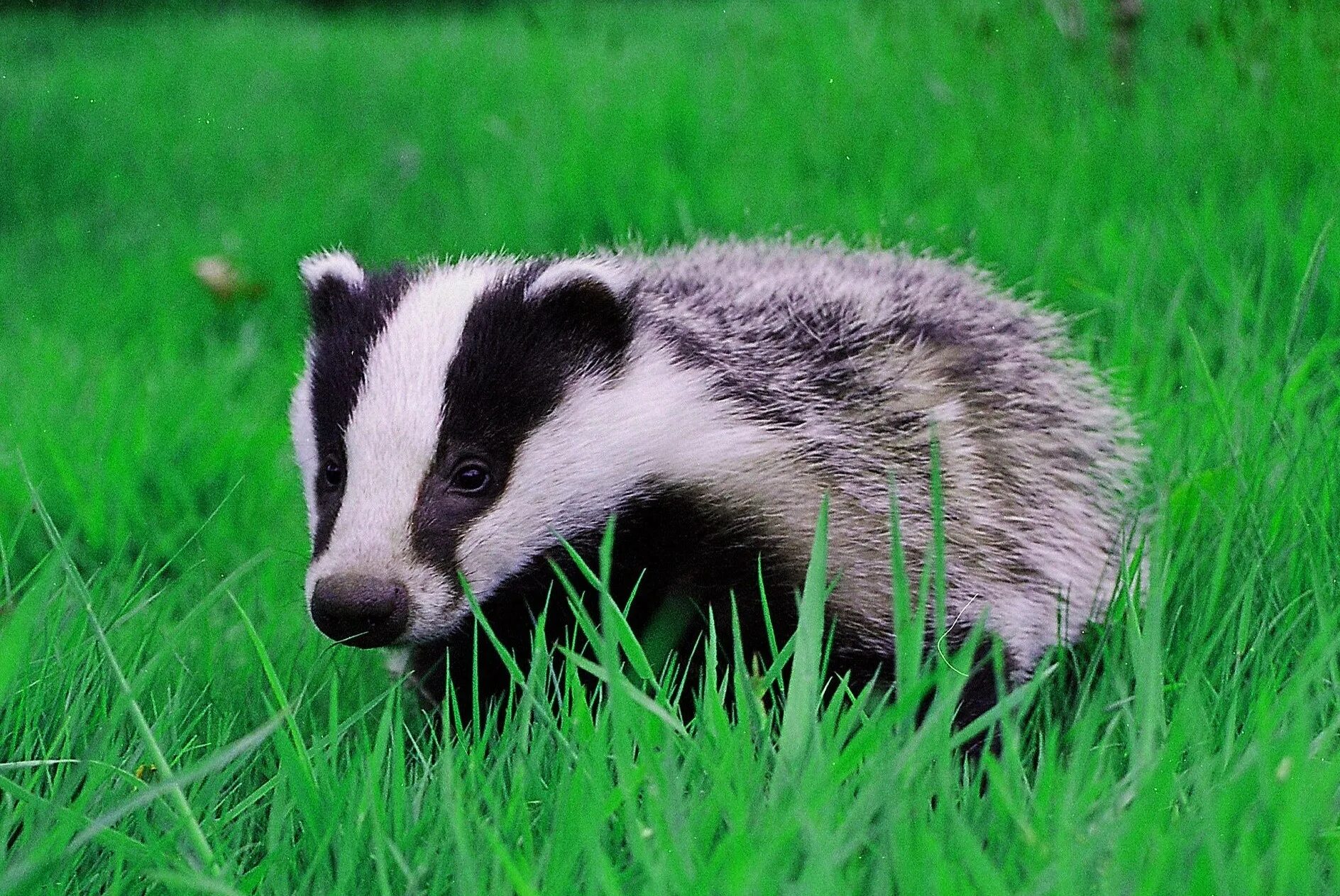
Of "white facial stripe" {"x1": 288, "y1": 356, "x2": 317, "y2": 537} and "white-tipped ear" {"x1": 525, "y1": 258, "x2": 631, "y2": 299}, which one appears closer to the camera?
"white-tipped ear" {"x1": 525, "y1": 258, "x2": 631, "y2": 299}

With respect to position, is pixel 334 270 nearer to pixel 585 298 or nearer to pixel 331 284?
pixel 331 284

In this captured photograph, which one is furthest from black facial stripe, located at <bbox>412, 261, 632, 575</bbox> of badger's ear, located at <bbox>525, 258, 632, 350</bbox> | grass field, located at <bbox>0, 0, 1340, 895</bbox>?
grass field, located at <bbox>0, 0, 1340, 895</bbox>

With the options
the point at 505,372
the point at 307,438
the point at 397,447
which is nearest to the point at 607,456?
the point at 505,372

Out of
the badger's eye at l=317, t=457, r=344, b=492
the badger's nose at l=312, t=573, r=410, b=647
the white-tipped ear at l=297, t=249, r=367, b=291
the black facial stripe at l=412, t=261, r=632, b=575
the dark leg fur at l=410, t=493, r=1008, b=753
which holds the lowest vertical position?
the dark leg fur at l=410, t=493, r=1008, b=753

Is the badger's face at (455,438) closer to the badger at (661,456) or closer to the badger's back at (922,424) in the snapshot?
the badger at (661,456)

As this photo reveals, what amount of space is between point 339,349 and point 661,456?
2.01 ft

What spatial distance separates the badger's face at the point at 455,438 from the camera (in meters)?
2.32

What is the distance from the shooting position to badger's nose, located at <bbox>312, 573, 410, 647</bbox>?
7.43 ft

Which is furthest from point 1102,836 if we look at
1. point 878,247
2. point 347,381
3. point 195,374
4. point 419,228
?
point 419,228

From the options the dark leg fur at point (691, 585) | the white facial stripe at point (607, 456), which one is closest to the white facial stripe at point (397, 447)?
the white facial stripe at point (607, 456)

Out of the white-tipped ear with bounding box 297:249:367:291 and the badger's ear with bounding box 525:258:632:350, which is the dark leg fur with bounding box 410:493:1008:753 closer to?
the badger's ear with bounding box 525:258:632:350

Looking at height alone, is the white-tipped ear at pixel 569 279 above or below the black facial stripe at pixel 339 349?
above

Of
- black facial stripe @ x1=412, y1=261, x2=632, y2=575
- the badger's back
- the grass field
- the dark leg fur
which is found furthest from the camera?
the badger's back

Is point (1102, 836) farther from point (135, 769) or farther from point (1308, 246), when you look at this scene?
point (1308, 246)
